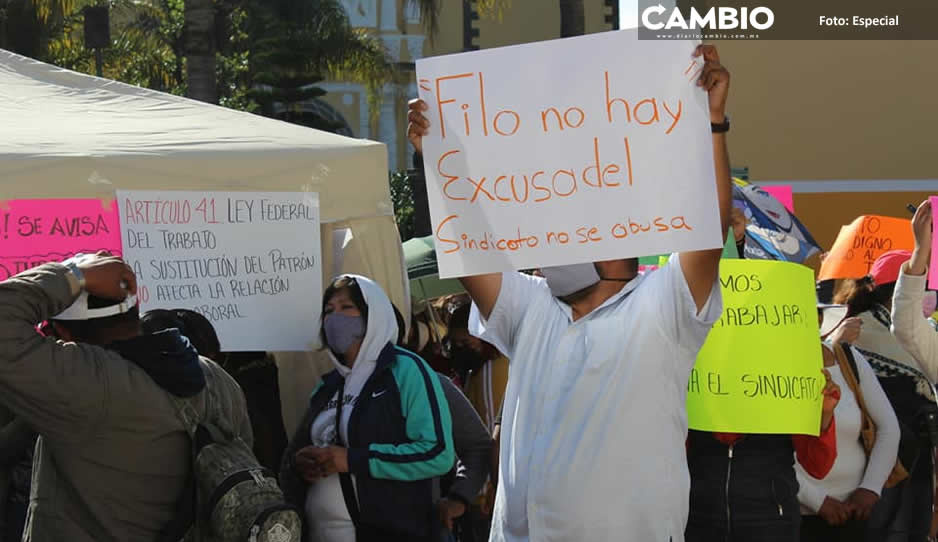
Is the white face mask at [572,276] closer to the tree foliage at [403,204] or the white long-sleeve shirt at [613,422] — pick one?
the white long-sleeve shirt at [613,422]

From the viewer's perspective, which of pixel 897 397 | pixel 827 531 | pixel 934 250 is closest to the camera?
pixel 934 250

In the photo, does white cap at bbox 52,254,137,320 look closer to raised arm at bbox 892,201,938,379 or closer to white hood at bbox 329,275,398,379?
white hood at bbox 329,275,398,379

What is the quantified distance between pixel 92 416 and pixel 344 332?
1.43 metres

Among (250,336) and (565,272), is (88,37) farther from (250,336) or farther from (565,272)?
(565,272)

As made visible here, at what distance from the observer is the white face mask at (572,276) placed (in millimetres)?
3457

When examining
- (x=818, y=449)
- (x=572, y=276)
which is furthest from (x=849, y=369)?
(x=572, y=276)

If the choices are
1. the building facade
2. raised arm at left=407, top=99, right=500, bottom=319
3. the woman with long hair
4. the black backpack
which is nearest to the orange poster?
the woman with long hair

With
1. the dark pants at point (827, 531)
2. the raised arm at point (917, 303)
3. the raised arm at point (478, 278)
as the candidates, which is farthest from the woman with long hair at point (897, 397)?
the raised arm at point (478, 278)

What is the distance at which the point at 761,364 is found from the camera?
13.9ft

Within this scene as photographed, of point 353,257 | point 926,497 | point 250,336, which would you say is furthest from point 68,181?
point 926,497

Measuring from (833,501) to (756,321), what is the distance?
4.55ft

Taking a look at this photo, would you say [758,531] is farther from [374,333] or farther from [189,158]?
[189,158]

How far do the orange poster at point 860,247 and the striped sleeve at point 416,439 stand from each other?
2.48 metres

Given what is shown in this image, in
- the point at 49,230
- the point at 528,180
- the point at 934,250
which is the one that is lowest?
the point at 934,250
